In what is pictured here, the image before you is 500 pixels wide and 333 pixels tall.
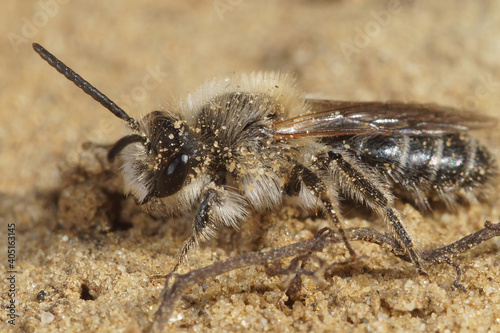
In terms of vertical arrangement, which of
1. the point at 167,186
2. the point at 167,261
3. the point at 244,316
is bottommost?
the point at 244,316

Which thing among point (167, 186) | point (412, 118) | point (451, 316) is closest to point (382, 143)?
point (412, 118)

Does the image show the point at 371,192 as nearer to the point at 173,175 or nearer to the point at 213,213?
the point at 213,213

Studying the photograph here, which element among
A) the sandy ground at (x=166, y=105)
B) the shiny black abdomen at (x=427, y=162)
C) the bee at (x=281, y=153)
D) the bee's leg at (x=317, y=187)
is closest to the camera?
the sandy ground at (x=166, y=105)

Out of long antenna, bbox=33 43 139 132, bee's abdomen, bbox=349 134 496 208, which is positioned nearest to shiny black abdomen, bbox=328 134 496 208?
bee's abdomen, bbox=349 134 496 208

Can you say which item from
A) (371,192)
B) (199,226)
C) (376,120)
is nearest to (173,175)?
(199,226)

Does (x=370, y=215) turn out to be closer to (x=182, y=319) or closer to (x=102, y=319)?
(x=182, y=319)

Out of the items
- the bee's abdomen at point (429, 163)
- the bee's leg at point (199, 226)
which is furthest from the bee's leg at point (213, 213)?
the bee's abdomen at point (429, 163)

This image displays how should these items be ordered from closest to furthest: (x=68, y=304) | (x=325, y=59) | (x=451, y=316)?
1. (x=451, y=316)
2. (x=68, y=304)
3. (x=325, y=59)

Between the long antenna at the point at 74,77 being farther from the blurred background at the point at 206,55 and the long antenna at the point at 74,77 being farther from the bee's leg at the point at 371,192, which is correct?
the bee's leg at the point at 371,192
